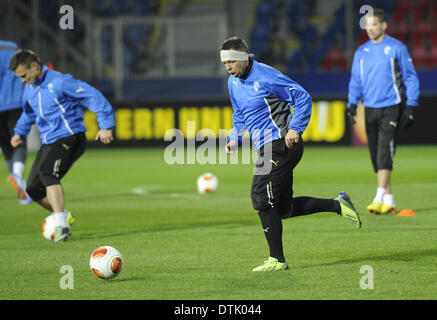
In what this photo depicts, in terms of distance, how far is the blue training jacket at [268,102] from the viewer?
6957mm

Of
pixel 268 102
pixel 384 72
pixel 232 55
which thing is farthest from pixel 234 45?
pixel 384 72

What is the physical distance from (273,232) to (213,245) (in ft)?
4.94

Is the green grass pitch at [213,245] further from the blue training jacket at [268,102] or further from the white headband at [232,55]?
the white headband at [232,55]

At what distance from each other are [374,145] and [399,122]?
16.4 inches

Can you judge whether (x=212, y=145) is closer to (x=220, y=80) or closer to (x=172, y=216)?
(x=220, y=80)

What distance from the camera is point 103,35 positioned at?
1057 inches

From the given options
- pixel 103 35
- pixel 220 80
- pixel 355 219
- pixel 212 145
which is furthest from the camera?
pixel 103 35

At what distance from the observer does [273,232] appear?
22.9 ft

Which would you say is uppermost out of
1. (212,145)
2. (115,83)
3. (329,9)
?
(329,9)

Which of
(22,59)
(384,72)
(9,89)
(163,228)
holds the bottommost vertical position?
(163,228)

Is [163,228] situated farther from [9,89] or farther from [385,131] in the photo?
[9,89]

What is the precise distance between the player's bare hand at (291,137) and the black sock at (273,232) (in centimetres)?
59

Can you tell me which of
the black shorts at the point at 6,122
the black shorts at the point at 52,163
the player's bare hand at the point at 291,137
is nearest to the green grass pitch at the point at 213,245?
the black shorts at the point at 52,163

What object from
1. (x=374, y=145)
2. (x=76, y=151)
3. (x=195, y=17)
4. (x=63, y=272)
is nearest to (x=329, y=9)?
(x=195, y=17)
